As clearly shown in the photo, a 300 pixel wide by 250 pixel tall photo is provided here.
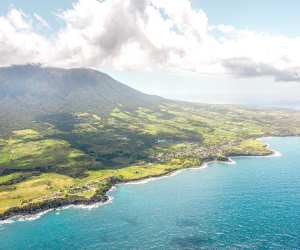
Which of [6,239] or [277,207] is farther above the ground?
[277,207]

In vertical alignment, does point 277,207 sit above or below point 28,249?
above

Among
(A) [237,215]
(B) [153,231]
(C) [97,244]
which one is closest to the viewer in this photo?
(C) [97,244]

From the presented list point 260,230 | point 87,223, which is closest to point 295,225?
point 260,230

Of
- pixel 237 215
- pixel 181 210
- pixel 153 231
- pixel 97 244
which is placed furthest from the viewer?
pixel 181 210

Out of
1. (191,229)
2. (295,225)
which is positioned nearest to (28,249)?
(191,229)

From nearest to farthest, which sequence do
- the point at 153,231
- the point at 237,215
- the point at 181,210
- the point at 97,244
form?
the point at 97,244
the point at 153,231
the point at 237,215
the point at 181,210

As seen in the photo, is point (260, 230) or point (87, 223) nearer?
point (260, 230)

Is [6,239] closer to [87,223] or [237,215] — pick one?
[87,223]

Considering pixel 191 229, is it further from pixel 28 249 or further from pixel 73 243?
pixel 28 249

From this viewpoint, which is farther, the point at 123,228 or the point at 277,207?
the point at 277,207
